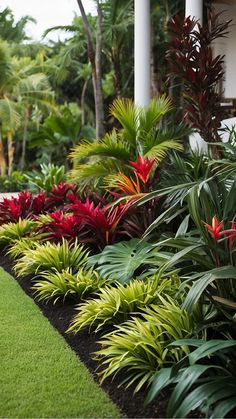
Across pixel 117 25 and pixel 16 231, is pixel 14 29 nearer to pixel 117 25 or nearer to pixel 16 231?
pixel 117 25

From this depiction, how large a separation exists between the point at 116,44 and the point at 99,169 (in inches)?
388

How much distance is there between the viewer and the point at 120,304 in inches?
160

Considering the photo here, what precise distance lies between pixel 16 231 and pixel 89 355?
4.03 meters

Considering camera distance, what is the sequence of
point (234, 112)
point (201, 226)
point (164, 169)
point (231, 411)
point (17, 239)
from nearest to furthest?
point (231, 411), point (201, 226), point (164, 169), point (17, 239), point (234, 112)

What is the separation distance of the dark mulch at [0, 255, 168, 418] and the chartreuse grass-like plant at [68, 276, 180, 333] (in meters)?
0.11

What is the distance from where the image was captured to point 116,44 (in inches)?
614

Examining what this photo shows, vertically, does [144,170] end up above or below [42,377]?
above

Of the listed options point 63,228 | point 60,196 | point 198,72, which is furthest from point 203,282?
point 60,196

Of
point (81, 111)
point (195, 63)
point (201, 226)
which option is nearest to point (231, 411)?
point (201, 226)

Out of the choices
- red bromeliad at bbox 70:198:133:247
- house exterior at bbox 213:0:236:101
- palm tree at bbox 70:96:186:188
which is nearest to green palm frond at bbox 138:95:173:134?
palm tree at bbox 70:96:186:188

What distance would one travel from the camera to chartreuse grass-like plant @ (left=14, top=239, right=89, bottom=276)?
548 cm

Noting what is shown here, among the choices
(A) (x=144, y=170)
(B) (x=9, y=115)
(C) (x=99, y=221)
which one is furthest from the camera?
(B) (x=9, y=115)

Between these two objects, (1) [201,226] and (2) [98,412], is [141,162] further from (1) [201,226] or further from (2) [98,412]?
(2) [98,412]

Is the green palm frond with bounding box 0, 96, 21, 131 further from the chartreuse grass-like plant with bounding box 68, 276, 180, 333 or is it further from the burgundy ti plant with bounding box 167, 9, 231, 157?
the chartreuse grass-like plant with bounding box 68, 276, 180, 333
